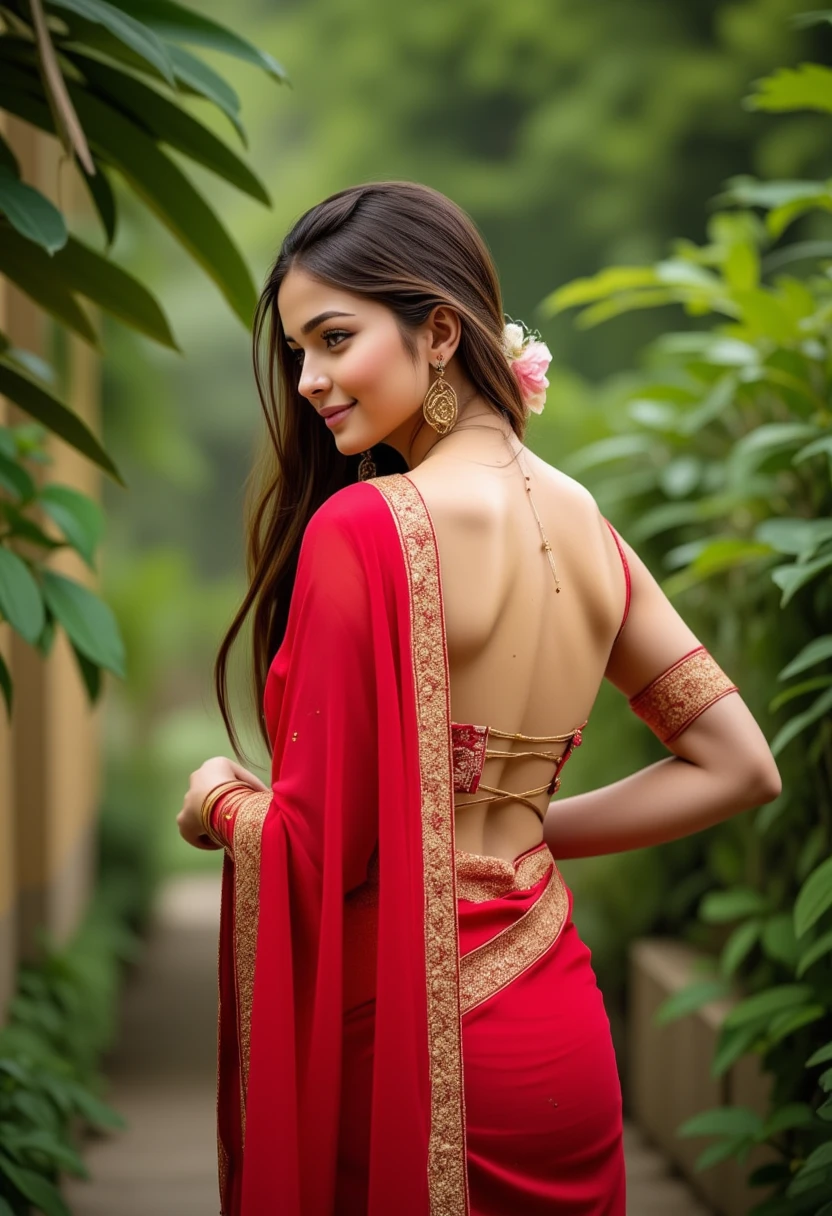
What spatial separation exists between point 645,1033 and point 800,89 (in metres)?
2.34

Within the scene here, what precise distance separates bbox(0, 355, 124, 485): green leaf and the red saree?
0.67 meters

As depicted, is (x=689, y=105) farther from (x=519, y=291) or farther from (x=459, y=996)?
(x=459, y=996)

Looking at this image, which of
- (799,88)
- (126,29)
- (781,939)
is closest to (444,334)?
(126,29)

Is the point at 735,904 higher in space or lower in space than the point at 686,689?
lower

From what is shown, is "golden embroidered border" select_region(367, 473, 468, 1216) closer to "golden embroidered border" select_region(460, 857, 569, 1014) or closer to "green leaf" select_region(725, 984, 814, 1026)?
"golden embroidered border" select_region(460, 857, 569, 1014)

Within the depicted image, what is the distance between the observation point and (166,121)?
5.89ft

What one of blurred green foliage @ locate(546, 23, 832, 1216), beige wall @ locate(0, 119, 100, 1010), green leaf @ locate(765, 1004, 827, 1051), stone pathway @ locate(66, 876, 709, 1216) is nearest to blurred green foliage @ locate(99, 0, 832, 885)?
stone pathway @ locate(66, 876, 709, 1216)

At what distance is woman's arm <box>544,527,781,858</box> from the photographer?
1.46m

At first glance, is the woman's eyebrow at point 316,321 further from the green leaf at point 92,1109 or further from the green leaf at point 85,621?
the green leaf at point 92,1109

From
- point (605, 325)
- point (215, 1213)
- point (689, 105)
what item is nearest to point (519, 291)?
point (605, 325)

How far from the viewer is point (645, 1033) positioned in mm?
3475

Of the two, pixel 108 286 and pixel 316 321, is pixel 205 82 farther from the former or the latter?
pixel 316 321

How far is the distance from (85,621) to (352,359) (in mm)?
611

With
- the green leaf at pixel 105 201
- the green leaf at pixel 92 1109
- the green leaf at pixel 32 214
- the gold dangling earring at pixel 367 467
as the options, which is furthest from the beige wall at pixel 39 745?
the gold dangling earring at pixel 367 467
